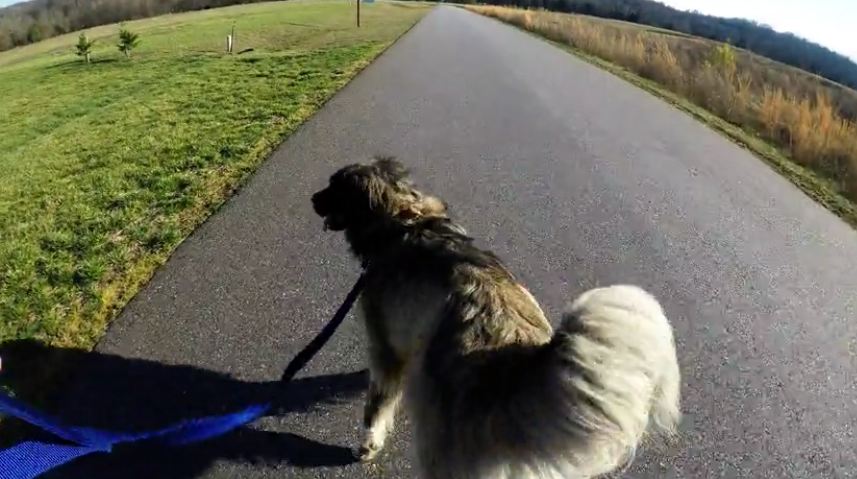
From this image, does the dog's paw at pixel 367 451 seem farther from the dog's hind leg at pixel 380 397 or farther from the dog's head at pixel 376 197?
the dog's head at pixel 376 197

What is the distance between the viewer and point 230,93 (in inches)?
546

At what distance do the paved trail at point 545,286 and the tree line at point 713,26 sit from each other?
248 ft

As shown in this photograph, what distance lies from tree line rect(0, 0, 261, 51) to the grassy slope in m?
71.4

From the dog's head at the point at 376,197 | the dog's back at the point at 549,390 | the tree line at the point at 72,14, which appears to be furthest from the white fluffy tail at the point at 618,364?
the tree line at the point at 72,14

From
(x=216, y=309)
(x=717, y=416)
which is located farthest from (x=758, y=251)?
(x=216, y=309)

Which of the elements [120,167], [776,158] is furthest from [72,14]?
[776,158]

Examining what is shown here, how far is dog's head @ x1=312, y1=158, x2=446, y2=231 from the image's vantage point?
3900 millimetres

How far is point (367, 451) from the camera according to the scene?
3.73m

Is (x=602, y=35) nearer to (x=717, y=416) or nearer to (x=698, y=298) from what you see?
(x=698, y=298)

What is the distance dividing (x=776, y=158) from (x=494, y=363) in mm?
9381

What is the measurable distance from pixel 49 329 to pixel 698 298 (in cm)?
526

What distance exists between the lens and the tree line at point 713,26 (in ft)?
255

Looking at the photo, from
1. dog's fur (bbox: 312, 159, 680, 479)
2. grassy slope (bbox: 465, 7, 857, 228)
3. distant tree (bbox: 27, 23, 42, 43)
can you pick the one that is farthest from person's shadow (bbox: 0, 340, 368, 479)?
distant tree (bbox: 27, 23, 42, 43)

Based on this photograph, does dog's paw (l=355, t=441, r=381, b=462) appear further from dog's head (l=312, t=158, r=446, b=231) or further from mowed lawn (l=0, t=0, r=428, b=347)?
mowed lawn (l=0, t=0, r=428, b=347)
